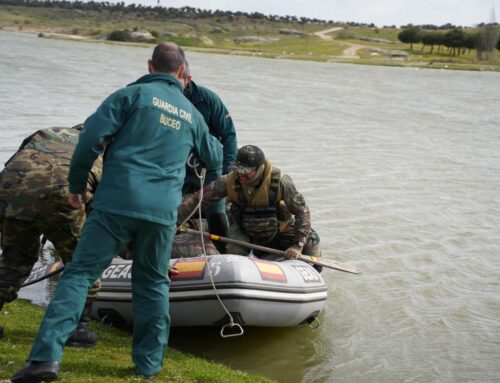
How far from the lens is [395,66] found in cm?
6594

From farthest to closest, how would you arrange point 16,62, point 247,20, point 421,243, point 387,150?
point 247,20, point 16,62, point 387,150, point 421,243

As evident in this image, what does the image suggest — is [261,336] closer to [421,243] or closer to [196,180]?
[196,180]

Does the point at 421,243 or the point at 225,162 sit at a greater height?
the point at 225,162

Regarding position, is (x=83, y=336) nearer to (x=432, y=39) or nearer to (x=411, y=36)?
(x=432, y=39)

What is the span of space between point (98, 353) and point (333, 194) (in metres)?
9.08

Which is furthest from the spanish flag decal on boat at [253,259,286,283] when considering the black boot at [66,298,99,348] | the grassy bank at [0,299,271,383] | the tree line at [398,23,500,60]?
the tree line at [398,23,500,60]

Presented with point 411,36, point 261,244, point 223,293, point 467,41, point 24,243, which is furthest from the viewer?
point 411,36

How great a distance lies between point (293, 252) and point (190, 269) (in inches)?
47.6

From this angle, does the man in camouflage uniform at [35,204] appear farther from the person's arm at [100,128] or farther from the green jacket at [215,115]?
the green jacket at [215,115]

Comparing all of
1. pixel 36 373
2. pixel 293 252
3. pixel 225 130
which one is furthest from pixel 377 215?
pixel 36 373

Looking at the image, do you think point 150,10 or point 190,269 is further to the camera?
point 150,10

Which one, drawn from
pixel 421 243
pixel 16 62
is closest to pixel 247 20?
pixel 16 62

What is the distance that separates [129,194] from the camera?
4207 millimetres

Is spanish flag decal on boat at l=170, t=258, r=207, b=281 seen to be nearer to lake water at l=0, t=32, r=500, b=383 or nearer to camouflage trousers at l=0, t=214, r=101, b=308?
lake water at l=0, t=32, r=500, b=383
